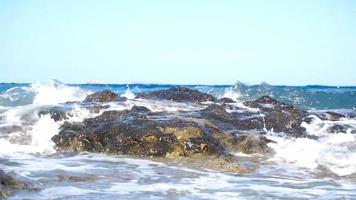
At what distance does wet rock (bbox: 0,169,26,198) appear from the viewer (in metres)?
4.71

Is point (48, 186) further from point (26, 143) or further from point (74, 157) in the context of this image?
point (26, 143)

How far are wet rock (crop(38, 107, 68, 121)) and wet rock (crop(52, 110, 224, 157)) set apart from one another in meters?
1.75

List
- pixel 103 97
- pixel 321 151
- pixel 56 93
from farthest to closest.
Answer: pixel 56 93 → pixel 103 97 → pixel 321 151

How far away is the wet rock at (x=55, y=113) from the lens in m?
11.3

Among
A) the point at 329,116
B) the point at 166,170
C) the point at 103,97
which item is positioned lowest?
the point at 166,170

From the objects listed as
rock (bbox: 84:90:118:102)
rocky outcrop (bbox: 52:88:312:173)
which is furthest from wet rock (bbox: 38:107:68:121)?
rock (bbox: 84:90:118:102)

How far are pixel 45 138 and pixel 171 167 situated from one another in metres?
A: 3.53

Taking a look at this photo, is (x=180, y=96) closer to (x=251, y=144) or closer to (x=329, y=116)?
(x=329, y=116)

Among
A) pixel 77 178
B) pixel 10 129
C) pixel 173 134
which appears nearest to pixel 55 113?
pixel 10 129

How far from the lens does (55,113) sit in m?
11.6

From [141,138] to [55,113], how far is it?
392 centimetres

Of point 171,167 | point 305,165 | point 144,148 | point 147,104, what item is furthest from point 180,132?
point 147,104

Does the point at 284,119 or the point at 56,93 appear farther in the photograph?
the point at 56,93

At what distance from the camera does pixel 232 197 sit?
17.0ft
